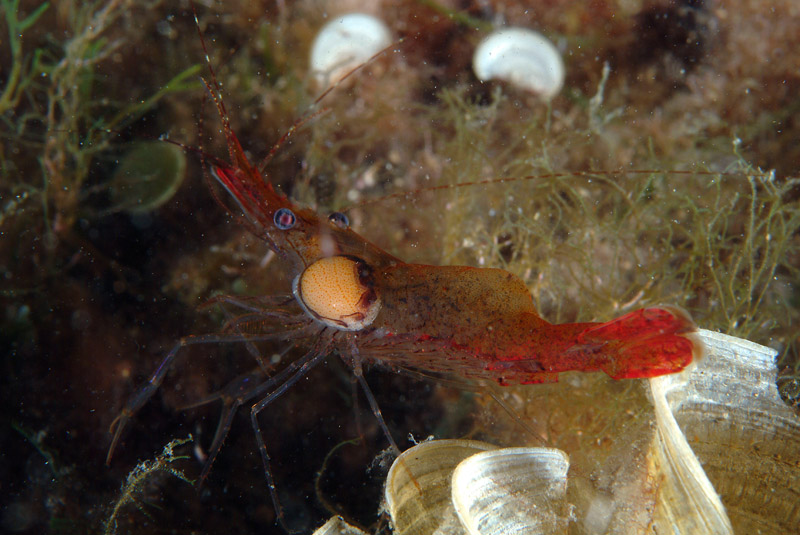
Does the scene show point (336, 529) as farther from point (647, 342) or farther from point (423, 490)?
point (647, 342)

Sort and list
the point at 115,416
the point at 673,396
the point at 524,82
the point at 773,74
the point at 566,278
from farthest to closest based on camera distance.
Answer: the point at 524,82 < the point at 773,74 < the point at 566,278 < the point at 115,416 < the point at 673,396

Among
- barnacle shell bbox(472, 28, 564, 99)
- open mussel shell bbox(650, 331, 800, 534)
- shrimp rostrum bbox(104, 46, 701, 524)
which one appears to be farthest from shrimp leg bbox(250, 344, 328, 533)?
barnacle shell bbox(472, 28, 564, 99)

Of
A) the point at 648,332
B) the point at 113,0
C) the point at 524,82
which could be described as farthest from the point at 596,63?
the point at 113,0

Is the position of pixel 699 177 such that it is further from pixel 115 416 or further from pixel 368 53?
pixel 115 416

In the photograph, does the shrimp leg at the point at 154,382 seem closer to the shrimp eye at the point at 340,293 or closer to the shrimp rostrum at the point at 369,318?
the shrimp rostrum at the point at 369,318

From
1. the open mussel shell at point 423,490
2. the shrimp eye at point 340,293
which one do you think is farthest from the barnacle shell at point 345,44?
the open mussel shell at point 423,490

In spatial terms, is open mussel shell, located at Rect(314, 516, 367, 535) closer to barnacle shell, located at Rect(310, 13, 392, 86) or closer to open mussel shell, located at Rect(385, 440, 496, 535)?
open mussel shell, located at Rect(385, 440, 496, 535)

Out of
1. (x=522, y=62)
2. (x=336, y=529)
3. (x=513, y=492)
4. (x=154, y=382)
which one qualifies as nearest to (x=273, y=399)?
(x=154, y=382)
